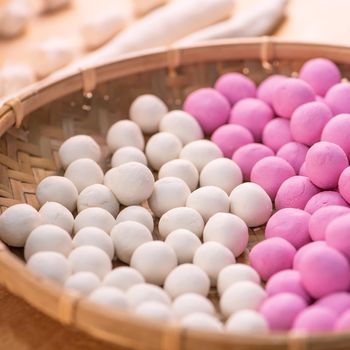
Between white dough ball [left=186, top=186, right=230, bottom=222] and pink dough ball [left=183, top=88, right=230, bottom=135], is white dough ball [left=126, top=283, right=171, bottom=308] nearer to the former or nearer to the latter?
white dough ball [left=186, top=186, right=230, bottom=222]

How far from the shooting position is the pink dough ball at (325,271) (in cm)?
70

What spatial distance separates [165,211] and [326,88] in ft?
0.97

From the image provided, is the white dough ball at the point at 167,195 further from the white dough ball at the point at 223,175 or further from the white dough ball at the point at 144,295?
the white dough ball at the point at 144,295

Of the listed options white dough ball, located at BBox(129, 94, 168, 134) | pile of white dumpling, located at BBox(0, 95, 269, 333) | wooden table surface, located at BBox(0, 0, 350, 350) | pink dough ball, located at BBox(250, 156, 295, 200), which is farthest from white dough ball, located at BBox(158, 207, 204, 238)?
wooden table surface, located at BBox(0, 0, 350, 350)

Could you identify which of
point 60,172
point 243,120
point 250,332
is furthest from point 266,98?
point 250,332

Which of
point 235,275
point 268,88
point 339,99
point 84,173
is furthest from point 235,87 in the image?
point 235,275

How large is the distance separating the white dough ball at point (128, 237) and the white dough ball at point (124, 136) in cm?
18

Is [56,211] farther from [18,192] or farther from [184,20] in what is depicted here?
[184,20]

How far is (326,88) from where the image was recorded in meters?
1.02

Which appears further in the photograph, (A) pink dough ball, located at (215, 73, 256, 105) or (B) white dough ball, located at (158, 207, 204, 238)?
(A) pink dough ball, located at (215, 73, 256, 105)

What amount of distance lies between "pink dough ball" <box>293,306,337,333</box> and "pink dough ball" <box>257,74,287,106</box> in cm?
42

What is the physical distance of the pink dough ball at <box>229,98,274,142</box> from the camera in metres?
1.00

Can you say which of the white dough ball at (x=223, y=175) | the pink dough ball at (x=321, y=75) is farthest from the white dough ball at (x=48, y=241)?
the pink dough ball at (x=321, y=75)

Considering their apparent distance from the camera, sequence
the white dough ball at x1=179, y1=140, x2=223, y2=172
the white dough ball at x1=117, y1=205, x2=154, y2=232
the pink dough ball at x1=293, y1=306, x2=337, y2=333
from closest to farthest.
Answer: the pink dough ball at x1=293, y1=306, x2=337, y2=333 < the white dough ball at x1=117, y1=205, x2=154, y2=232 < the white dough ball at x1=179, y1=140, x2=223, y2=172
